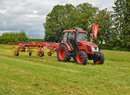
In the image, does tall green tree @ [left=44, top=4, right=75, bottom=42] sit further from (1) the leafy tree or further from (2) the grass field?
(2) the grass field

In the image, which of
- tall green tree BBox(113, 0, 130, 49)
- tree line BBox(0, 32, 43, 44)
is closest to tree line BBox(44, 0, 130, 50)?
tall green tree BBox(113, 0, 130, 49)

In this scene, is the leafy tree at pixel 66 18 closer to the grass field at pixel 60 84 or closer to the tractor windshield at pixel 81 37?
the tractor windshield at pixel 81 37

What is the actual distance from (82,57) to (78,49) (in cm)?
102

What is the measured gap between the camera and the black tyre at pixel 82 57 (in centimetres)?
1869

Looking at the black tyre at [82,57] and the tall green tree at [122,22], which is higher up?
the tall green tree at [122,22]

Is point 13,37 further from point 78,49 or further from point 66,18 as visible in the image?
point 78,49

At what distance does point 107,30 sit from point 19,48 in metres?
58.9

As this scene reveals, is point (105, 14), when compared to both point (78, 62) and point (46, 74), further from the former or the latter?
point (46, 74)

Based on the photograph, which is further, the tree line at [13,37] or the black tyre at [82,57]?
the tree line at [13,37]

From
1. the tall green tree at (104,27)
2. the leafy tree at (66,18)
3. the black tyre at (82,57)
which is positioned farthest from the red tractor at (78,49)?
the leafy tree at (66,18)

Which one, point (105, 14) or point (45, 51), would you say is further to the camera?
point (105, 14)

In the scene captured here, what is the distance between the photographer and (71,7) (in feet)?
327

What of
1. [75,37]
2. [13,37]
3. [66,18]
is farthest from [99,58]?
[66,18]

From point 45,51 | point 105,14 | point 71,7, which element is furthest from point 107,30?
point 45,51
